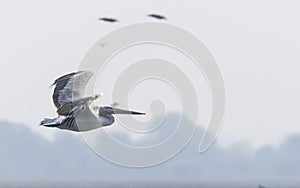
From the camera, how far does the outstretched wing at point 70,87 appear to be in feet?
110

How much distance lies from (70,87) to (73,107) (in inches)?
36.1

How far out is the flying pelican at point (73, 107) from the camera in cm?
3341

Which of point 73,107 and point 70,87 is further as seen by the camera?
point 70,87

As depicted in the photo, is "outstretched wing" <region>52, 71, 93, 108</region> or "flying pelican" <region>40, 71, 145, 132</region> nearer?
Result: "flying pelican" <region>40, 71, 145, 132</region>

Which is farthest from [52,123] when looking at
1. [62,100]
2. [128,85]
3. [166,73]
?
[166,73]

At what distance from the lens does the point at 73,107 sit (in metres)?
33.3

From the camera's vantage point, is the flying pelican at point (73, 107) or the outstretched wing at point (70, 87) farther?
the outstretched wing at point (70, 87)

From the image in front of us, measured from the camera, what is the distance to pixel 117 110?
35.8 meters

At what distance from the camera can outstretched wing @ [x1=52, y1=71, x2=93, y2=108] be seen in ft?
110

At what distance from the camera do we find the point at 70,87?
33.9 m

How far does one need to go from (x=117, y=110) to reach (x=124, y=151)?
3089 centimetres

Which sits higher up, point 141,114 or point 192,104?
point 192,104

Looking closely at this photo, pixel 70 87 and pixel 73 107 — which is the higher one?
pixel 70 87

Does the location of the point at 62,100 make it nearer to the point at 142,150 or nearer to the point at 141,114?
the point at 141,114
